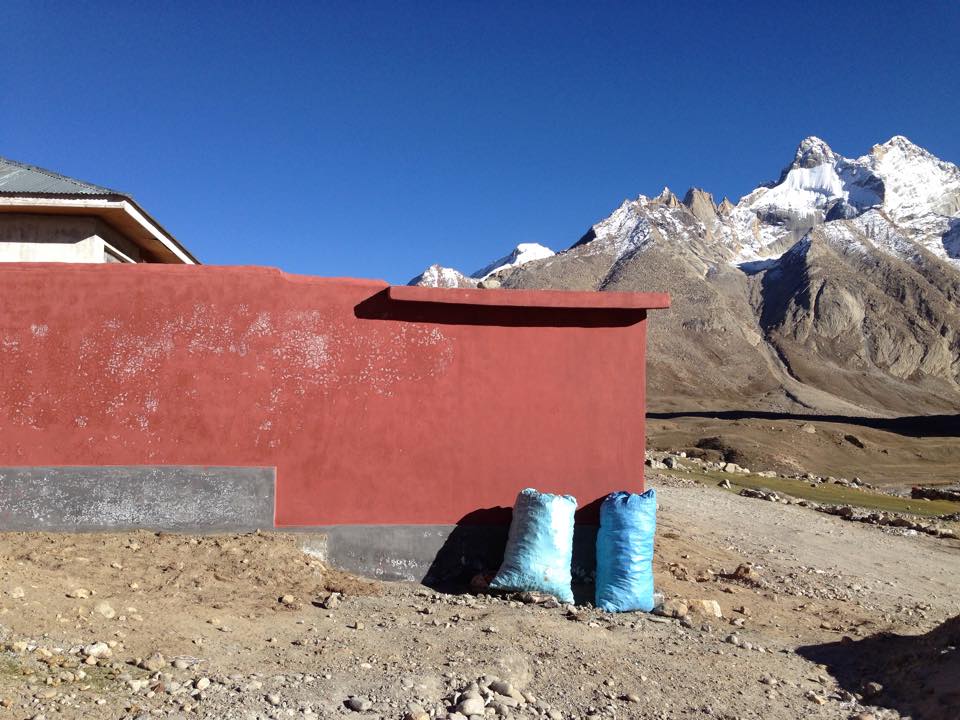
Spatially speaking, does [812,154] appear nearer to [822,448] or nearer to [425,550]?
[822,448]

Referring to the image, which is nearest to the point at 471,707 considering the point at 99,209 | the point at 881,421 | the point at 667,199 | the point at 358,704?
the point at 358,704

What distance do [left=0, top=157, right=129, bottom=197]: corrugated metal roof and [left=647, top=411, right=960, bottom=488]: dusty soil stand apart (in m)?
23.0

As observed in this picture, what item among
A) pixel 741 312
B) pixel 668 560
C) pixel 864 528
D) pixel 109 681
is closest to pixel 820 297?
pixel 741 312

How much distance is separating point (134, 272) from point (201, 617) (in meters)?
3.13

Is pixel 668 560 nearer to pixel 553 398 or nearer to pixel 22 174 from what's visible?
pixel 553 398

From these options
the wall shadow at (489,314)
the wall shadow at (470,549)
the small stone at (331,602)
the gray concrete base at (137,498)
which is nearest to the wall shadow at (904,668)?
the wall shadow at (470,549)

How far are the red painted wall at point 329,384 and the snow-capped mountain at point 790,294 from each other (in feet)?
156

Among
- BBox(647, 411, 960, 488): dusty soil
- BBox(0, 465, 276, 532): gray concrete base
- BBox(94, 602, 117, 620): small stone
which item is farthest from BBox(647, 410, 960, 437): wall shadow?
BBox(94, 602, 117, 620): small stone

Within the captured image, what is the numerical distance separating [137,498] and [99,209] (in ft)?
11.4

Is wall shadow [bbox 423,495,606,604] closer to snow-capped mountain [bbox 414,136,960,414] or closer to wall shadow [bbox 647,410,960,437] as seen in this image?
wall shadow [bbox 647,410,960,437]

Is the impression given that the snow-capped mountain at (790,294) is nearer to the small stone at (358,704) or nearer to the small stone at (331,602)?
the small stone at (331,602)

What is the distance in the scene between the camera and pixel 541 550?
6.90 m

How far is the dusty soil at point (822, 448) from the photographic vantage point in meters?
28.0

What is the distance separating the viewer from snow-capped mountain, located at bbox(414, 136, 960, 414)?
6631 cm
